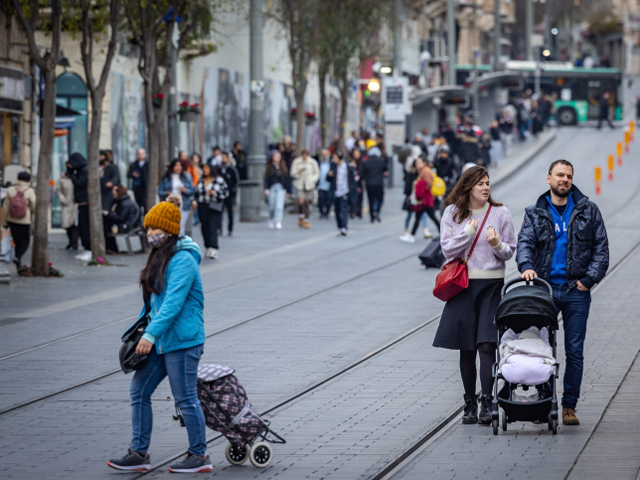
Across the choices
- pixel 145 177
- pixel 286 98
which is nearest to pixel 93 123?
pixel 145 177

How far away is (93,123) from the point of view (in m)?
19.3

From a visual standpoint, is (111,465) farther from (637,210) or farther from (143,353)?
(637,210)

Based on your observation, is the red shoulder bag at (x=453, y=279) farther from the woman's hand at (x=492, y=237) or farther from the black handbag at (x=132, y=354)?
the black handbag at (x=132, y=354)

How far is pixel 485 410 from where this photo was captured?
8500mm

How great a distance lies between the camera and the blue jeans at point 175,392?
7.11 meters

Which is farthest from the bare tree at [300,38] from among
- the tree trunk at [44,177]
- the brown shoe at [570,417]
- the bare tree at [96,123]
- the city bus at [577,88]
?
the city bus at [577,88]

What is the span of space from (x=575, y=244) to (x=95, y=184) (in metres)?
12.3

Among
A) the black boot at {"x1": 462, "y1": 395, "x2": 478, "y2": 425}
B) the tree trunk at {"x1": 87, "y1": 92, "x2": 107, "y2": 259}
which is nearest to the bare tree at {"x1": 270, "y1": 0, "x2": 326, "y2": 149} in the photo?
the tree trunk at {"x1": 87, "y1": 92, "x2": 107, "y2": 259}

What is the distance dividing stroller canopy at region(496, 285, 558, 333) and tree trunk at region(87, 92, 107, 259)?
1229 cm

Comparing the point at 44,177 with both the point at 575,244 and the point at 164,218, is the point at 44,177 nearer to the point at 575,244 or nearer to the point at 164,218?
the point at 575,244

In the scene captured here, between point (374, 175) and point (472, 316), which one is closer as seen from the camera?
point (472, 316)

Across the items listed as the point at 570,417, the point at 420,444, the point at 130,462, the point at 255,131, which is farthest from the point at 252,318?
the point at 255,131

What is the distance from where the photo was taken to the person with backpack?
18.6m

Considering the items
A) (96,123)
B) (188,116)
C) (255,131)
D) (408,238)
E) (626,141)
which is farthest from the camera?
(626,141)
